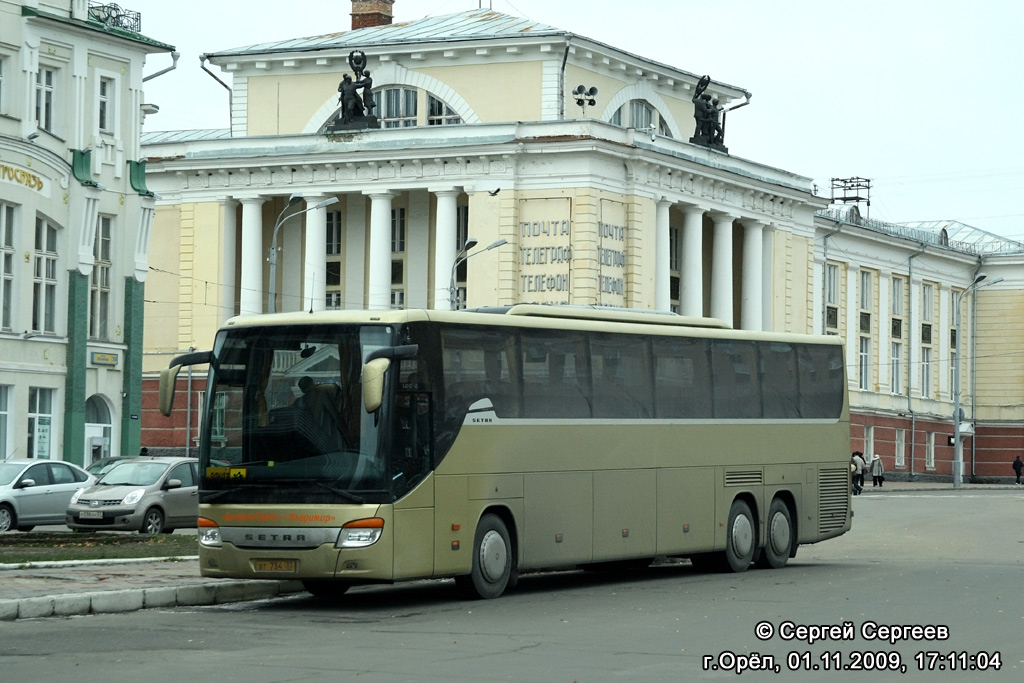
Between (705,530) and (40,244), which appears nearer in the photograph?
(705,530)

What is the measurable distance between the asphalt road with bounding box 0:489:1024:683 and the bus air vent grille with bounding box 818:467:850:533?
96.6 inches

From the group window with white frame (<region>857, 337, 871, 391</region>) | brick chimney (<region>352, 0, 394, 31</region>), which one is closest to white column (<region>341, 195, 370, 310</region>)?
brick chimney (<region>352, 0, 394, 31</region>)

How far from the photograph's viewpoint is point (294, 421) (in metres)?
17.9

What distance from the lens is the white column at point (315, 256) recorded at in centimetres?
6938

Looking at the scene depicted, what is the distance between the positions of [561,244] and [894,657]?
52.0 metres

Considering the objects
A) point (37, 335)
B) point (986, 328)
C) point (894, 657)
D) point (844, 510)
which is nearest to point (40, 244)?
point (37, 335)

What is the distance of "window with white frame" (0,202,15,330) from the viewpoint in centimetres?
4153

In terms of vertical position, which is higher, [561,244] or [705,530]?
[561,244]

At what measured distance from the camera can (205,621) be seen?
16641 mm

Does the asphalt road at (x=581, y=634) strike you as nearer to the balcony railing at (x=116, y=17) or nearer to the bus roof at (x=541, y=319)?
the bus roof at (x=541, y=319)

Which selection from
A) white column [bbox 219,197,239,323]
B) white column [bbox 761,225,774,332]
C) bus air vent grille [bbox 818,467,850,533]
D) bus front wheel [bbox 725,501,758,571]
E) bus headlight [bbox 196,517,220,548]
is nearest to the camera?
bus headlight [bbox 196,517,220,548]

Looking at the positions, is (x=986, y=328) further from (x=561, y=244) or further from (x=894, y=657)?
(x=894, y=657)

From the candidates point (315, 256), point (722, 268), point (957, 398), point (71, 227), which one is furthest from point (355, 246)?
point (957, 398)

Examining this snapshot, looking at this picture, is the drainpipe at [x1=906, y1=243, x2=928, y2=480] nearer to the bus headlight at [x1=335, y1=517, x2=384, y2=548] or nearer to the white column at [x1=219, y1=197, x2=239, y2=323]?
the white column at [x1=219, y1=197, x2=239, y2=323]
